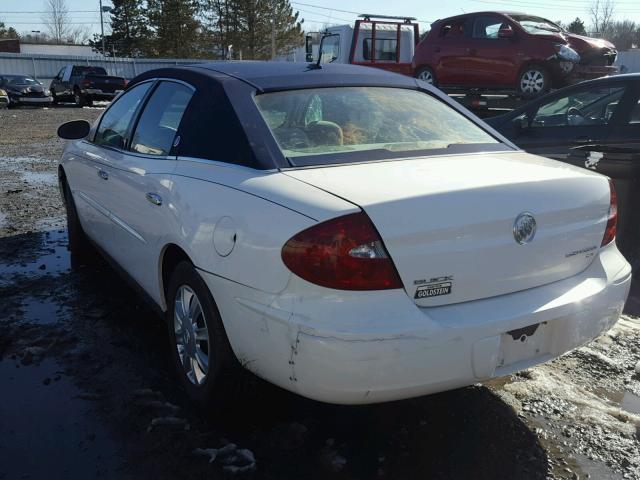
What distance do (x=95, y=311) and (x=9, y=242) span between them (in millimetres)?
2244

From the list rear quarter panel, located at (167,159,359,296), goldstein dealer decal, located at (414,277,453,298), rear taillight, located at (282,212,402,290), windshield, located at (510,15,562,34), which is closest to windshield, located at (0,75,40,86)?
windshield, located at (510,15,562,34)

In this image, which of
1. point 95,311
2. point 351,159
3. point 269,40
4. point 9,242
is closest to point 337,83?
point 351,159

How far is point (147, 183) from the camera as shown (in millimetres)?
3305

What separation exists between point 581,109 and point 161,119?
471 cm

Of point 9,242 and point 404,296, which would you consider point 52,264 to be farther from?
point 404,296

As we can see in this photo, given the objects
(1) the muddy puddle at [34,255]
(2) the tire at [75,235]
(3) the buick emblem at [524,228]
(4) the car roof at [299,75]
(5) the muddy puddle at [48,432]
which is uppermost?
(4) the car roof at [299,75]

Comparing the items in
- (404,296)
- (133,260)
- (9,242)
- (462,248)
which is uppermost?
(462,248)

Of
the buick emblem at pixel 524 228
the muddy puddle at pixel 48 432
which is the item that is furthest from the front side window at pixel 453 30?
the muddy puddle at pixel 48 432

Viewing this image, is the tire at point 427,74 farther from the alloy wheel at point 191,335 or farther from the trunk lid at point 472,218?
the alloy wheel at point 191,335

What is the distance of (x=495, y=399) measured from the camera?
3135mm

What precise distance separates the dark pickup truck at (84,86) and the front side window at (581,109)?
23.2 metres

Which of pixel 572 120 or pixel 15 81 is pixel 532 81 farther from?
pixel 15 81

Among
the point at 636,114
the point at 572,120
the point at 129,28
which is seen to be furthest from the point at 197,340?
the point at 129,28

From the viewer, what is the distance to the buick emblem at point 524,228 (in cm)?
246
